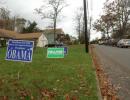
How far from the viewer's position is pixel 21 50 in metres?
12.4

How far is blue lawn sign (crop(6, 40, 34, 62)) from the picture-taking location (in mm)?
12359

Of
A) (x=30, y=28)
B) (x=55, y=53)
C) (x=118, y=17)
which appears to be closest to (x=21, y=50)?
(x=55, y=53)

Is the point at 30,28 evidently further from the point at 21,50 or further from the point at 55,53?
the point at 21,50

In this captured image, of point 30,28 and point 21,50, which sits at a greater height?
point 30,28

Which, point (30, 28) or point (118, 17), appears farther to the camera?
point (30, 28)

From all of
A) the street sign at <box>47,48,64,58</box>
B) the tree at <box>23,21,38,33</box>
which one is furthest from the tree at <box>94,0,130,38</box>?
the street sign at <box>47,48,64,58</box>

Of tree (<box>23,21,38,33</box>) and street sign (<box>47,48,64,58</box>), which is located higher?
tree (<box>23,21,38,33</box>)

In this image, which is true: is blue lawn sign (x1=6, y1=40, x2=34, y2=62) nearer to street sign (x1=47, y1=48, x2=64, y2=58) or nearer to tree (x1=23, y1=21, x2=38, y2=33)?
street sign (x1=47, y1=48, x2=64, y2=58)

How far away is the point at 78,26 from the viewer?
109 meters

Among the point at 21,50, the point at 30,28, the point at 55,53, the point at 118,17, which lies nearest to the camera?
the point at 21,50

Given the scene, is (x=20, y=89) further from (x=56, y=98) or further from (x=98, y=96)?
(x=98, y=96)

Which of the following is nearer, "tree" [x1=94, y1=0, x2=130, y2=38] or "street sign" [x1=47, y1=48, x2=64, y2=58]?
"street sign" [x1=47, y1=48, x2=64, y2=58]

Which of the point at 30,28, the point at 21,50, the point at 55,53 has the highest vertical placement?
the point at 30,28

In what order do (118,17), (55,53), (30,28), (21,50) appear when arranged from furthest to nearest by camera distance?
(30,28)
(118,17)
(55,53)
(21,50)
